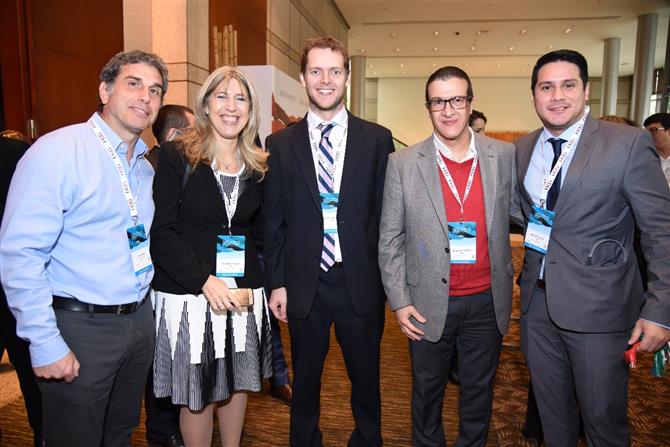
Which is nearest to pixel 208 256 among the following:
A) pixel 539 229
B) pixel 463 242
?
pixel 463 242

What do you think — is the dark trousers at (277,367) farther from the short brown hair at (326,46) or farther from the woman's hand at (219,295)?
the short brown hair at (326,46)

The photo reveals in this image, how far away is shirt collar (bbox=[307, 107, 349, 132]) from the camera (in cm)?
203

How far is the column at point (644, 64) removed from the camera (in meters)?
11.7

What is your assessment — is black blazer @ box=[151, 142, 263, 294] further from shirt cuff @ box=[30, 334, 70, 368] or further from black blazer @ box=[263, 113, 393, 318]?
shirt cuff @ box=[30, 334, 70, 368]

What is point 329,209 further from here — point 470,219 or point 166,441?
point 166,441

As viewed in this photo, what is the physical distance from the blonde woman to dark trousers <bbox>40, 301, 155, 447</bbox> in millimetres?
200

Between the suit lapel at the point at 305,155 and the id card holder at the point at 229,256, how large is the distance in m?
0.35

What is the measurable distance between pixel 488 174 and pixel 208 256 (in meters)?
1.19

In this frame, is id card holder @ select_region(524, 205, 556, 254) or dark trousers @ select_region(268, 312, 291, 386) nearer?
id card holder @ select_region(524, 205, 556, 254)

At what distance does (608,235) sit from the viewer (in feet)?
5.66

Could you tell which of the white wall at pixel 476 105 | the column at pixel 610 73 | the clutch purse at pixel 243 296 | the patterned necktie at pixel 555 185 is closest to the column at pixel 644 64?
the column at pixel 610 73

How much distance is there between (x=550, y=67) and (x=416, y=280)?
3.29ft

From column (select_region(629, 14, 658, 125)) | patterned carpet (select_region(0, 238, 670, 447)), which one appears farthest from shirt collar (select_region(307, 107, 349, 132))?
column (select_region(629, 14, 658, 125))

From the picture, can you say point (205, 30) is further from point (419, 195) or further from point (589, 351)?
point (589, 351)
